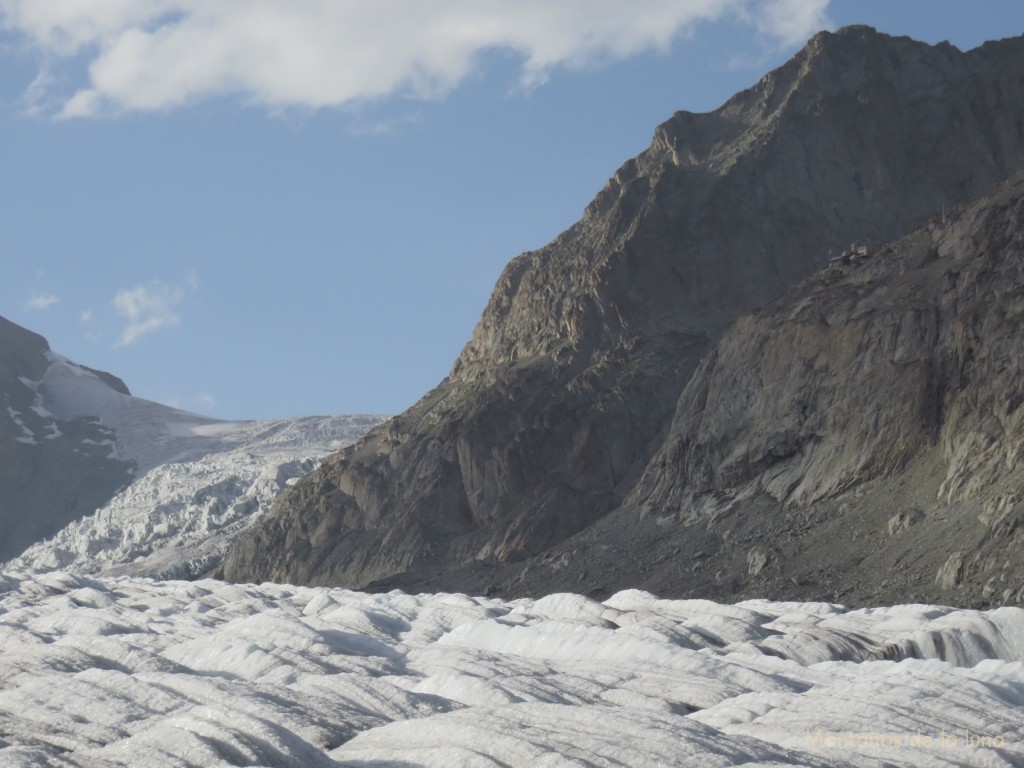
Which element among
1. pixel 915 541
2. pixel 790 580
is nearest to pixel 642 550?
pixel 790 580

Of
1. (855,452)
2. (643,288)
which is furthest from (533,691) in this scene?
(643,288)

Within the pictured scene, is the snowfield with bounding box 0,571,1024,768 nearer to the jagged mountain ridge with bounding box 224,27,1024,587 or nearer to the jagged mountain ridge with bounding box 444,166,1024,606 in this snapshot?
the jagged mountain ridge with bounding box 444,166,1024,606

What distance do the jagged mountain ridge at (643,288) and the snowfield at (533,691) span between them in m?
55.7

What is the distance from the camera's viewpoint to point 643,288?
12619cm

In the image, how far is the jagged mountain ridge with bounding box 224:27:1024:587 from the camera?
11606 cm

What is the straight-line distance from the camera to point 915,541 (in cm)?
7056

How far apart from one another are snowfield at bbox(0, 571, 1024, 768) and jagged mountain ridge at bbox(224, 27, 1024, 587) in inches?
2191

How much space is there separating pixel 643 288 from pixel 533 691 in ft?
309

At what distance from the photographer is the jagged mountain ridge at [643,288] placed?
11606 cm

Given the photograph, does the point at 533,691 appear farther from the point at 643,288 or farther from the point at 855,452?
the point at 643,288

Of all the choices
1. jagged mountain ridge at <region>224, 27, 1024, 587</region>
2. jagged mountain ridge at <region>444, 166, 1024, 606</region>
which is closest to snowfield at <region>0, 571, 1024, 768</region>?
jagged mountain ridge at <region>444, 166, 1024, 606</region>

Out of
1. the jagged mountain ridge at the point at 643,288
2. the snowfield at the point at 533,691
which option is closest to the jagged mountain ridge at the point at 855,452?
the snowfield at the point at 533,691

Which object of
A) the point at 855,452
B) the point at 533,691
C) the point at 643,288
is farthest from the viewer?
the point at 643,288

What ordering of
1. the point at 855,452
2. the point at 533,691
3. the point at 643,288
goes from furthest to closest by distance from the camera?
the point at 643,288
the point at 855,452
the point at 533,691
